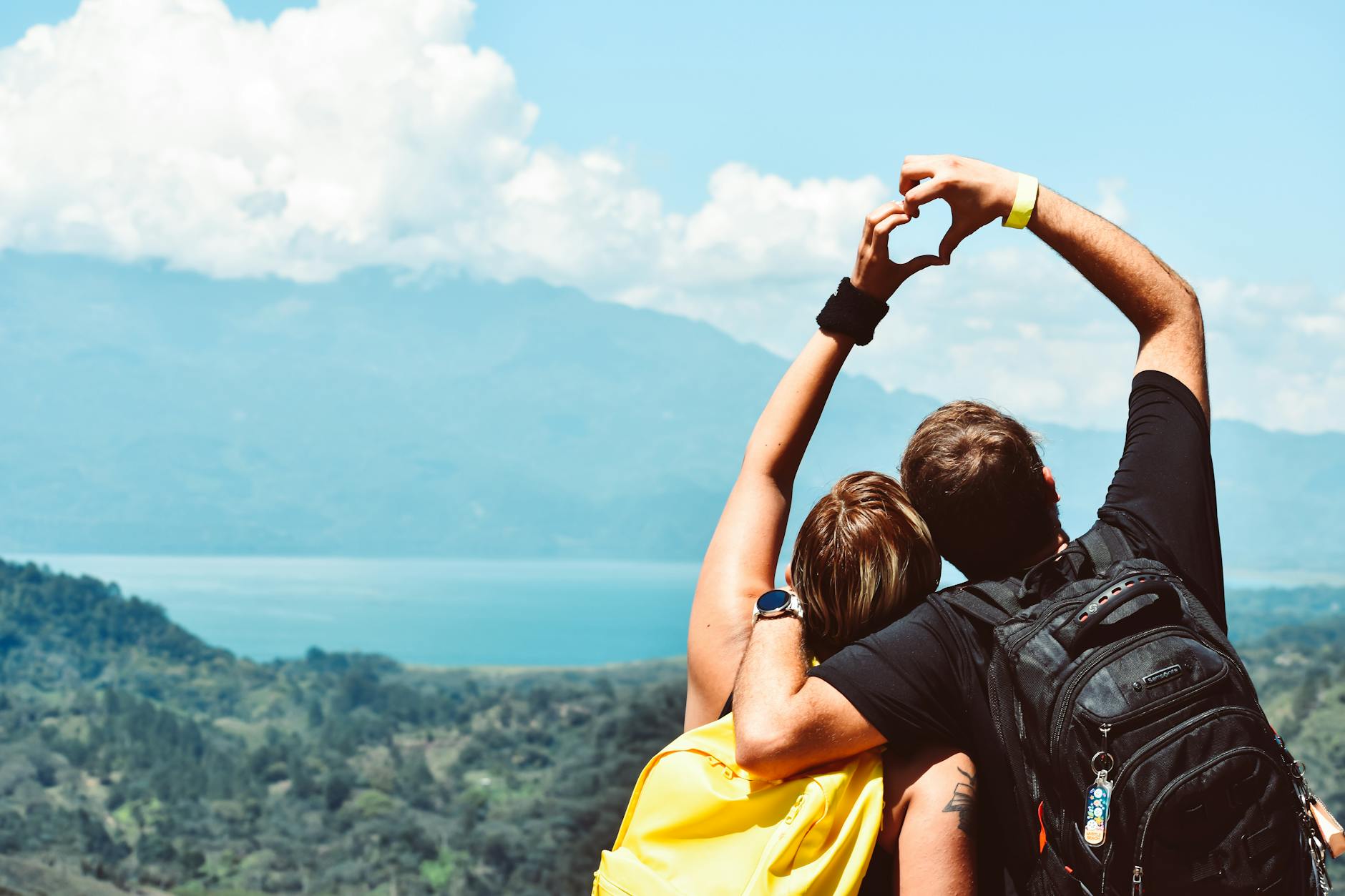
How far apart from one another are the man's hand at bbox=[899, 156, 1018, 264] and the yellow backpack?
3.39 feet

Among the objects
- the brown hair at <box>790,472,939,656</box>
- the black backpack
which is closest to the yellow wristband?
the brown hair at <box>790,472,939,656</box>

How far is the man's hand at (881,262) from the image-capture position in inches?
101

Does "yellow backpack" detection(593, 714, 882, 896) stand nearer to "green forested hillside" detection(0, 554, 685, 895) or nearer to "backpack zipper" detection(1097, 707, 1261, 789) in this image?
"backpack zipper" detection(1097, 707, 1261, 789)

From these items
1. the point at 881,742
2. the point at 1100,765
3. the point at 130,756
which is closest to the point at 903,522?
the point at 881,742

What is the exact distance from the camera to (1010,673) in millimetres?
2031

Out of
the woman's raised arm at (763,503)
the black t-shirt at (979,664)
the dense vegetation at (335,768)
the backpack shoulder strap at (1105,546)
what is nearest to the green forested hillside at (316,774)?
the dense vegetation at (335,768)

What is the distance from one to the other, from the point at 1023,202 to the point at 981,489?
591mm

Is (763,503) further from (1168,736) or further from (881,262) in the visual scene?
(1168,736)

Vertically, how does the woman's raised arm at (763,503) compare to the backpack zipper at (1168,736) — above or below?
Answer: above

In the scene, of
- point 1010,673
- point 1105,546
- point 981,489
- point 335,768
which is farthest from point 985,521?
point 335,768

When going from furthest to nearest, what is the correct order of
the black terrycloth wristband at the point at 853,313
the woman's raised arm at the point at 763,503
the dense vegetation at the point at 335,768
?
the dense vegetation at the point at 335,768 < the black terrycloth wristband at the point at 853,313 < the woman's raised arm at the point at 763,503

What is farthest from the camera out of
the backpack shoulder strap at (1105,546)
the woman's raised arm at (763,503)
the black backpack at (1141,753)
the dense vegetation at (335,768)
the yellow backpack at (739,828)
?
the dense vegetation at (335,768)

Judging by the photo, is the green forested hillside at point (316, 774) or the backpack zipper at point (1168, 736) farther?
the green forested hillside at point (316, 774)

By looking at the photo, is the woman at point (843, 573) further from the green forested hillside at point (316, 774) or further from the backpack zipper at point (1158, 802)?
the green forested hillside at point (316, 774)
